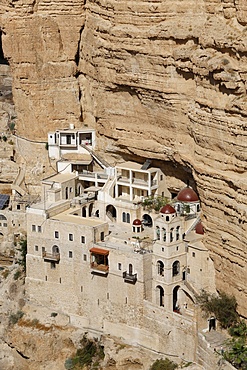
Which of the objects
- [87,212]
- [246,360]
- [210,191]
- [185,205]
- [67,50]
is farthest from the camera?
[67,50]

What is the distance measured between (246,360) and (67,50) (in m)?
20.1

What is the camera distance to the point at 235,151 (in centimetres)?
4178

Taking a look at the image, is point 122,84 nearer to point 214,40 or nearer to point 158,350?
point 214,40

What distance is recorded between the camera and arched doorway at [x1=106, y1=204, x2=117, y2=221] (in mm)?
50250

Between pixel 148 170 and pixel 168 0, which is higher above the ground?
pixel 168 0

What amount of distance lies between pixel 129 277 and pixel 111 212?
19.5 feet

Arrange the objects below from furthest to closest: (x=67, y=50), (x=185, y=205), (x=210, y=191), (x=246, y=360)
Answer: (x=67, y=50), (x=185, y=205), (x=210, y=191), (x=246, y=360)

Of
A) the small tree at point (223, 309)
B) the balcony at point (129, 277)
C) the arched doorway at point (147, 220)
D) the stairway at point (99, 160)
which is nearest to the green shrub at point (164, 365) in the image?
the small tree at point (223, 309)

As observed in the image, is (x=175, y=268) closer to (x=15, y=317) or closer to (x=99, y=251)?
(x=99, y=251)

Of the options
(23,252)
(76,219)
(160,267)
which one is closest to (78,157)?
(76,219)

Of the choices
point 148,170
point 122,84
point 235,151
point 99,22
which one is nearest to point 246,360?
point 235,151

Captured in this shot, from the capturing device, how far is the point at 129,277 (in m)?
45.2

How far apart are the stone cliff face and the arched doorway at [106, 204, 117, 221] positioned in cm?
277

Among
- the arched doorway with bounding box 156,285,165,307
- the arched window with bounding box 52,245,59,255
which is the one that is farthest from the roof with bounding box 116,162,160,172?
the arched doorway with bounding box 156,285,165,307
